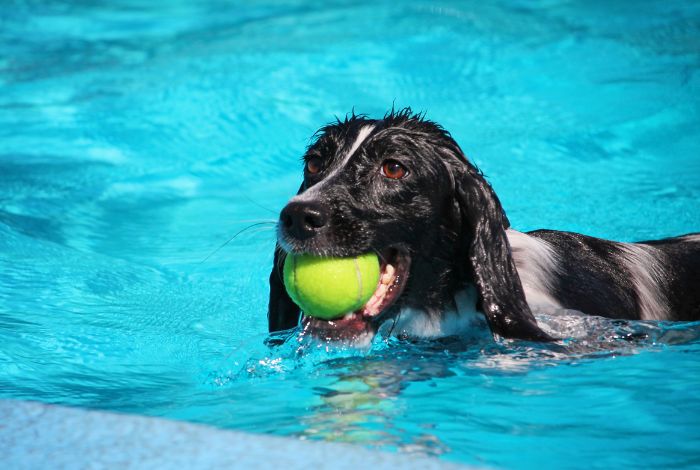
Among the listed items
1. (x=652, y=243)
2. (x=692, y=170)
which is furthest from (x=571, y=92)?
(x=652, y=243)

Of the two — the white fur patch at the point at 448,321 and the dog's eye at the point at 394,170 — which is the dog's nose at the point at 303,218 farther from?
the white fur patch at the point at 448,321

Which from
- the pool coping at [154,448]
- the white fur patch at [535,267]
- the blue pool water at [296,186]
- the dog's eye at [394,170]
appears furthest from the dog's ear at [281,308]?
the pool coping at [154,448]

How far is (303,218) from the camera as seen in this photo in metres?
4.17

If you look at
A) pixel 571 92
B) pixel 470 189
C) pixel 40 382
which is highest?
pixel 571 92

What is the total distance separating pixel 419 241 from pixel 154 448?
176cm

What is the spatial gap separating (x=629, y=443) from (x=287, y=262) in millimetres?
1566

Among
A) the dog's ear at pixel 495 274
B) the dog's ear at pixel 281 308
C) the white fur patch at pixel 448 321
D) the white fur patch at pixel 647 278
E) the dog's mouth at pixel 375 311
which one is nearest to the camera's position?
the dog's mouth at pixel 375 311

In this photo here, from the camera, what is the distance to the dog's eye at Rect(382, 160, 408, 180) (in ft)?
14.8

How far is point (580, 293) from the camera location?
4.82 meters

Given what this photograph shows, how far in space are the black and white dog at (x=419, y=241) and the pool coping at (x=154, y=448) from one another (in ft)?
3.47

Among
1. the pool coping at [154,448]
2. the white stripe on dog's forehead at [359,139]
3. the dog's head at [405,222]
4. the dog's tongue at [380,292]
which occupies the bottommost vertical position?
the pool coping at [154,448]

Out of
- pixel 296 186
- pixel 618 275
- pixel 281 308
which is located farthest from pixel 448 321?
pixel 296 186

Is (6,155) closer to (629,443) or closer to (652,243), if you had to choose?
(652,243)

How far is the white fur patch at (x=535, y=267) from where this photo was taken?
15.4 ft
